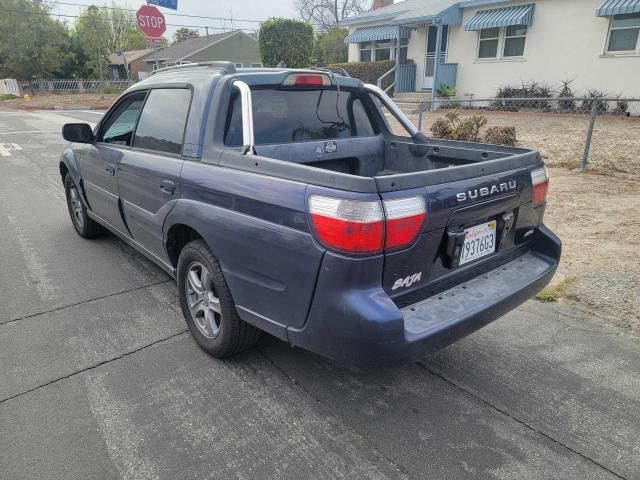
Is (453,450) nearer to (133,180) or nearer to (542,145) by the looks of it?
(133,180)

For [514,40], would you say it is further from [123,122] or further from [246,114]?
[246,114]

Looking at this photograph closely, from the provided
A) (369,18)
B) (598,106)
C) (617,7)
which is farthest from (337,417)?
(369,18)

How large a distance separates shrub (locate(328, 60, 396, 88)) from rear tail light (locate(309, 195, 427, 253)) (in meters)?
19.7

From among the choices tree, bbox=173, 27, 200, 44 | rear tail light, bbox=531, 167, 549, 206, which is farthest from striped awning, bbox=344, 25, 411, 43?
tree, bbox=173, 27, 200, 44

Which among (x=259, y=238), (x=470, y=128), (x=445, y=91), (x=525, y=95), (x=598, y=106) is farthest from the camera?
A: (x=445, y=91)

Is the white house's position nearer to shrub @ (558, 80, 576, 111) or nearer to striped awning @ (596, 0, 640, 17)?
striped awning @ (596, 0, 640, 17)

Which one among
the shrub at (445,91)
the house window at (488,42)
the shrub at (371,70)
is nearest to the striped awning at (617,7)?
the house window at (488,42)

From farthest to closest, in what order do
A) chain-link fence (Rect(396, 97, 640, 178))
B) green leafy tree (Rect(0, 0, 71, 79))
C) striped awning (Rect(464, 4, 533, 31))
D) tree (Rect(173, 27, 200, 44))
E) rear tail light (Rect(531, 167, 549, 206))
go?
tree (Rect(173, 27, 200, 44)) < green leafy tree (Rect(0, 0, 71, 79)) < striped awning (Rect(464, 4, 533, 31)) < chain-link fence (Rect(396, 97, 640, 178)) < rear tail light (Rect(531, 167, 549, 206))

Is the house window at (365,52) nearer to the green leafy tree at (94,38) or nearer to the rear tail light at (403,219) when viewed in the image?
the rear tail light at (403,219)

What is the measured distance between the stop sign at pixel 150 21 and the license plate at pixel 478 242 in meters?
10.5

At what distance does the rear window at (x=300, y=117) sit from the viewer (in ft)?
10.2

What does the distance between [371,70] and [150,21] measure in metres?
12.1

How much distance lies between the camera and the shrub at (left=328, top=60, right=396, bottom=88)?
20.8m

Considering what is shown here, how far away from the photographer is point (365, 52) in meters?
23.0
